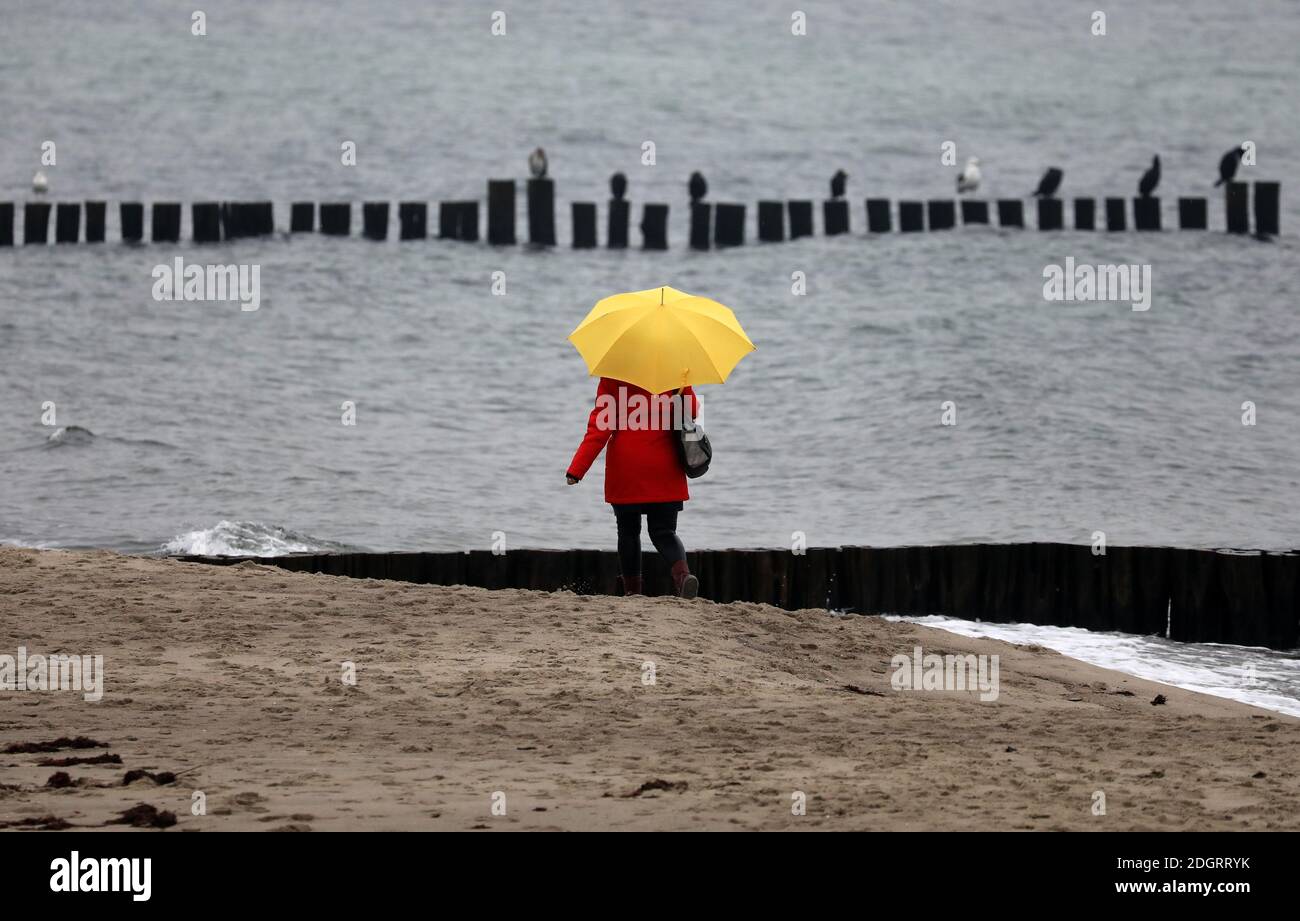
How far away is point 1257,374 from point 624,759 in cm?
2018

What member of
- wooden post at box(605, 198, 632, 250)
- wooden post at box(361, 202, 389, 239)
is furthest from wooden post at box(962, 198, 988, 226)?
wooden post at box(361, 202, 389, 239)

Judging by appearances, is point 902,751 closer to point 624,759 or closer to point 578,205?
point 624,759

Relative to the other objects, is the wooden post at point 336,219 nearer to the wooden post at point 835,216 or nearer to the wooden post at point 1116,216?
the wooden post at point 835,216

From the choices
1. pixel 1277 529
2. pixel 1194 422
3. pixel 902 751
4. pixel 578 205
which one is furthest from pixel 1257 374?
pixel 902 751

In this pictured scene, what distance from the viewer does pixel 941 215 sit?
31953 millimetres

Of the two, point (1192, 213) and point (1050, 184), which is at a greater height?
point (1050, 184)

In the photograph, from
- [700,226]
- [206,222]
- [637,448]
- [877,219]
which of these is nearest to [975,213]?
[877,219]

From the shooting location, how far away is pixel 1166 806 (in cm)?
614

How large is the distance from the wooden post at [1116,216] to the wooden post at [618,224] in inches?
334

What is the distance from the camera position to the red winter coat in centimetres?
990

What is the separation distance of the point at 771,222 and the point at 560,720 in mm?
24846

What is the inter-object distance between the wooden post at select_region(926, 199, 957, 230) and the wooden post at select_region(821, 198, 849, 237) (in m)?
1.47

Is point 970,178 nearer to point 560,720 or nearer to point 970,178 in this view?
point 970,178

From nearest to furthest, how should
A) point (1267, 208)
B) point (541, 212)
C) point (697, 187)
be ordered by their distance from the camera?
1. point (697, 187)
2. point (541, 212)
3. point (1267, 208)
